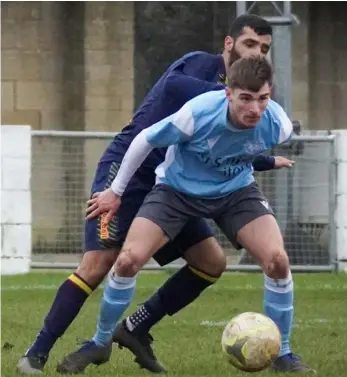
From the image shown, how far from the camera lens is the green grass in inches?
273

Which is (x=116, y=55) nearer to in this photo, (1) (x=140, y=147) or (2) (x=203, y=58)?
(2) (x=203, y=58)

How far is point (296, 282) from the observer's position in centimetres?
1241

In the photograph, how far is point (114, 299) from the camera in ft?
21.6

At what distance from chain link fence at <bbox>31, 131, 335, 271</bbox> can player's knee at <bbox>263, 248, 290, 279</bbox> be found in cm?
702

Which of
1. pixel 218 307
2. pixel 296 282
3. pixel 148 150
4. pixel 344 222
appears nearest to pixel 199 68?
pixel 148 150

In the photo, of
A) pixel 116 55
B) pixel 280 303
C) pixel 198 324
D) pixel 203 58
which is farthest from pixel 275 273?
pixel 116 55

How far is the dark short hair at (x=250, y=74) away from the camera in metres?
6.26

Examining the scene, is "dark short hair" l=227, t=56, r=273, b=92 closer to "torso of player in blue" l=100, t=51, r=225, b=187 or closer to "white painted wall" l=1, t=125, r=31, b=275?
"torso of player in blue" l=100, t=51, r=225, b=187

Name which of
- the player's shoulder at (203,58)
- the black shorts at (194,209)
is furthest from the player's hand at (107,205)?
the player's shoulder at (203,58)

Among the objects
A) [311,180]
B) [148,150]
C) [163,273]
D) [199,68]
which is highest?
[199,68]

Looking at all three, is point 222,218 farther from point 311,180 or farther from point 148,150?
point 311,180

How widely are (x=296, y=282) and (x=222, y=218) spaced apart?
232 inches

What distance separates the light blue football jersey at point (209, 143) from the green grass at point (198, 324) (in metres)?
0.99

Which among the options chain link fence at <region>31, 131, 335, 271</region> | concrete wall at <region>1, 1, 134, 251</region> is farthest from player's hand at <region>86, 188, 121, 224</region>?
concrete wall at <region>1, 1, 134, 251</region>
